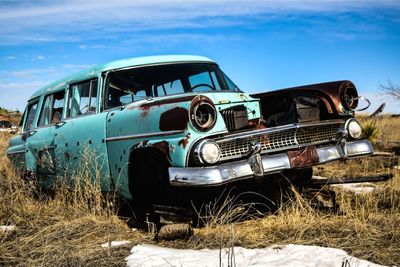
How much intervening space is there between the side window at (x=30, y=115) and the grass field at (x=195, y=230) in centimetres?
184

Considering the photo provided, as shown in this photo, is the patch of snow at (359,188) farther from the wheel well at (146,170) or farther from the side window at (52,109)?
the side window at (52,109)

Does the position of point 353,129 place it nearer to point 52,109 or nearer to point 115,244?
point 115,244

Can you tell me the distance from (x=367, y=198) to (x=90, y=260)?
295 centimetres

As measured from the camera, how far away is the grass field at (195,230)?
10.6 feet

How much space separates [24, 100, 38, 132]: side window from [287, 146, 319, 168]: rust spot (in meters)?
4.14

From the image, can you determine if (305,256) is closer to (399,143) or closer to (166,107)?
(166,107)

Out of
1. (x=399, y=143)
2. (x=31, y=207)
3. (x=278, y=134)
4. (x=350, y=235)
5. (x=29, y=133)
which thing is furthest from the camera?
(x=399, y=143)

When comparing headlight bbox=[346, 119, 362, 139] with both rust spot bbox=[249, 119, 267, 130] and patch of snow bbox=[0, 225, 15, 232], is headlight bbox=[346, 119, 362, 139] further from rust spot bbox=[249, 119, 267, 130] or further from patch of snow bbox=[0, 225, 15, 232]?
patch of snow bbox=[0, 225, 15, 232]

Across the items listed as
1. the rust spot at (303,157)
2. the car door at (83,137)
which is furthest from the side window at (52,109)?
the rust spot at (303,157)

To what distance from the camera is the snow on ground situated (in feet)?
9.42

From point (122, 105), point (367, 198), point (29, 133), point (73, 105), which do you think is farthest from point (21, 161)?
point (367, 198)

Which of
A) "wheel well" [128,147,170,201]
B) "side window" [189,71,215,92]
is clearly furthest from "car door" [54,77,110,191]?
"side window" [189,71,215,92]

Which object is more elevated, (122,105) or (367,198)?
(122,105)

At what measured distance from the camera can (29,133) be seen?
6195 mm
